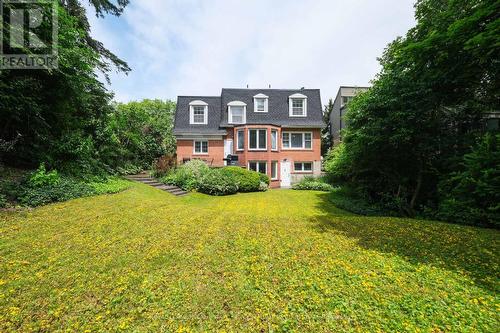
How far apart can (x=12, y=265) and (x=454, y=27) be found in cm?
1208

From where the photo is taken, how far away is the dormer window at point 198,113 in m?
21.8

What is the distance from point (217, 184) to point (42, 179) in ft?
26.1

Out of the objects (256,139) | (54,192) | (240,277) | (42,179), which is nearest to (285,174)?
(256,139)

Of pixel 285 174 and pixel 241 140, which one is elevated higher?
pixel 241 140

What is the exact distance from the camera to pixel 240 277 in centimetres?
369

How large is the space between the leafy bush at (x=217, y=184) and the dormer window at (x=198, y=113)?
373 inches

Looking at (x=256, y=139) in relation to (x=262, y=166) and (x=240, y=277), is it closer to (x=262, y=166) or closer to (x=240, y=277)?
(x=262, y=166)

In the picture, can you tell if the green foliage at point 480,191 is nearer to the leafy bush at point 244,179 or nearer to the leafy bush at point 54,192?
the leafy bush at point 244,179

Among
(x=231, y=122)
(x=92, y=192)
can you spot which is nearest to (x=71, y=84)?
(x=92, y=192)

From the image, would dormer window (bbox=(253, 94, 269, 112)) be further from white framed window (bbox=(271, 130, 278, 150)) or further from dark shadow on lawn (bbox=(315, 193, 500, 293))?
dark shadow on lawn (bbox=(315, 193, 500, 293))

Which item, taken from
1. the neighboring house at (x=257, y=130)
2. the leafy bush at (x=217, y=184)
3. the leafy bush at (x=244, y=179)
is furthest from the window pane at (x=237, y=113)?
the leafy bush at (x=217, y=184)

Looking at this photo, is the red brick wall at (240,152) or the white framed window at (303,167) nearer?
the red brick wall at (240,152)

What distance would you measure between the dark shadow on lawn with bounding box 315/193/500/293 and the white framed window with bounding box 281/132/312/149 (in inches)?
579

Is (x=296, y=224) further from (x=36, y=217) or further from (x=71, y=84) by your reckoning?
(x=71, y=84)
